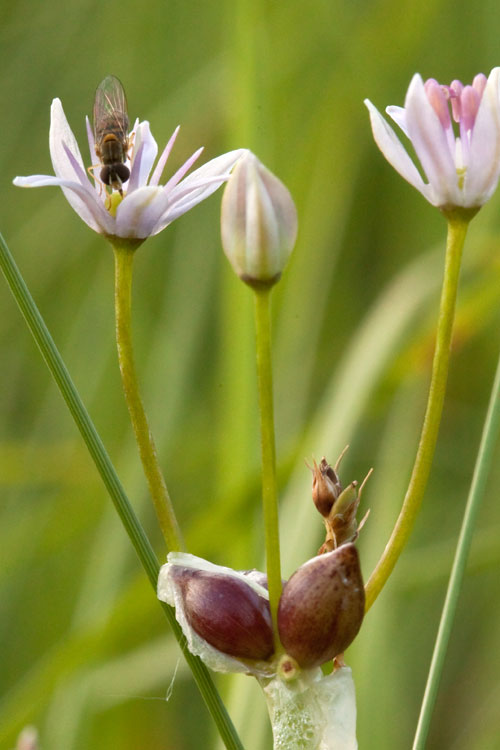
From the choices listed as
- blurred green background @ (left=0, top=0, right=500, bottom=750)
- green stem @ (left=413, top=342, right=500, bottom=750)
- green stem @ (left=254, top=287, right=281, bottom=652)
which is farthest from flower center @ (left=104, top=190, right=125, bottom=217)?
blurred green background @ (left=0, top=0, right=500, bottom=750)

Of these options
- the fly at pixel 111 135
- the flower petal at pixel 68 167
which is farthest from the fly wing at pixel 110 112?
the flower petal at pixel 68 167

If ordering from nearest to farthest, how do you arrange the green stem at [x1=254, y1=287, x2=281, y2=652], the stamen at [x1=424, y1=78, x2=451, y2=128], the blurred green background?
the green stem at [x1=254, y1=287, x2=281, y2=652], the stamen at [x1=424, y1=78, x2=451, y2=128], the blurred green background

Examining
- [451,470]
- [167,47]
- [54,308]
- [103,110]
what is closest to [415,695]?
[451,470]

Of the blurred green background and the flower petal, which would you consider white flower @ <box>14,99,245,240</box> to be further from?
the blurred green background

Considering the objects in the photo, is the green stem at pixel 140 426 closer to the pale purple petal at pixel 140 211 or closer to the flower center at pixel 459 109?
the pale purple petal at pixel 140 211

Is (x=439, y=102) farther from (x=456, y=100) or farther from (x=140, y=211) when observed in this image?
(x=140, y=211)

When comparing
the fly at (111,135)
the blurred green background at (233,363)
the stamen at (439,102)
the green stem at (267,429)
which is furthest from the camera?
the blurred green background at (233,363)

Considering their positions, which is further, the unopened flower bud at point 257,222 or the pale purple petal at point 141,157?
the pale purple petal at point 141,157

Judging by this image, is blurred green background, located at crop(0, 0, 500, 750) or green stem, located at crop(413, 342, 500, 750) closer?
green stem, located at crop(413, 342, 500, 750)
